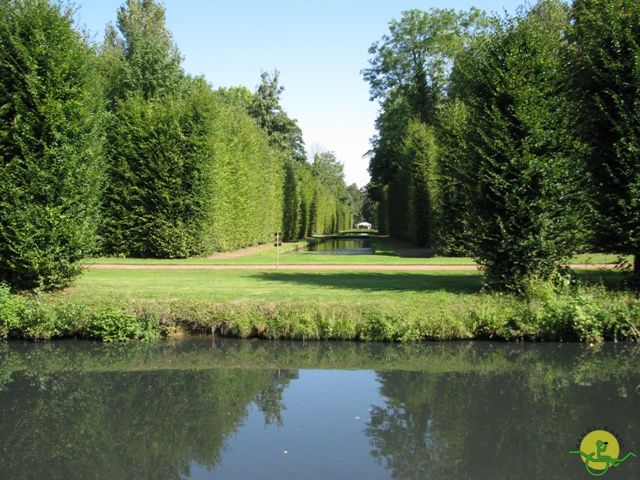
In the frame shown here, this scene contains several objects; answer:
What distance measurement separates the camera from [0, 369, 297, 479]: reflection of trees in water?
18.9 ft

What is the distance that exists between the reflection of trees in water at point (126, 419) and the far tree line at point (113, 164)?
4.26m

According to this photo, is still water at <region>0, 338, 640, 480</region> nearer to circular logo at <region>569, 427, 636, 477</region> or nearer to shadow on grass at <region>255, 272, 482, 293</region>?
circular logo at <region>569, 427, 636, 477</region>

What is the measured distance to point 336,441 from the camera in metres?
6.21

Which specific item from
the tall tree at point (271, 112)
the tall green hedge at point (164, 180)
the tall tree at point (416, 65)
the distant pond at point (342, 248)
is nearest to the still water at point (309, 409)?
the tall green hedge at point (164, 180)

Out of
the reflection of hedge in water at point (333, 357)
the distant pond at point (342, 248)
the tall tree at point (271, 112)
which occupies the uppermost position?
the tall tree at point (271, 112)

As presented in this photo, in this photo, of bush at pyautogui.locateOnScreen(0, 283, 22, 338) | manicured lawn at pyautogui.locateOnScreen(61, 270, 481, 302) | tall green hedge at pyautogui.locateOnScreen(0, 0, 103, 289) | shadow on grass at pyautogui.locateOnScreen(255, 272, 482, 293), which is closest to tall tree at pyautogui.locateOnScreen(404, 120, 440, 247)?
shadow on grass at pyautogui.locateOnScreen(255, 272, 482, 293)

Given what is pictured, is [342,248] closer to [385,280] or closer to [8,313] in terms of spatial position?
[385,280]

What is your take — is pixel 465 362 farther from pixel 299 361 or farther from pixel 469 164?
pixel 469 164

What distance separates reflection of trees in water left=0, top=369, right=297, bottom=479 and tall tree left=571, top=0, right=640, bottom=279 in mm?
7570

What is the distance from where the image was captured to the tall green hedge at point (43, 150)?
38.4 feet

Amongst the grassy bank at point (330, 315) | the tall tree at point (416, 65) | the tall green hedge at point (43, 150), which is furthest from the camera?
the tall tree at point (416, 65)

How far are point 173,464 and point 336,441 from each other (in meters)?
1.72

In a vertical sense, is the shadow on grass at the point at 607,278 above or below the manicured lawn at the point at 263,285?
above

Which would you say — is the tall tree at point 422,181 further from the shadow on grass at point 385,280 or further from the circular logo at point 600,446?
the circular logo at point 600,446
